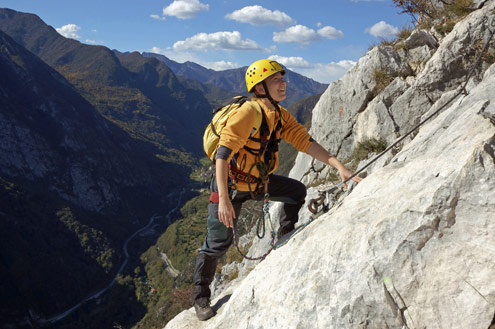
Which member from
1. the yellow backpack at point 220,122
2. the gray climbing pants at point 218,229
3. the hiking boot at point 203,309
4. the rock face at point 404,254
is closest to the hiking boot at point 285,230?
the gray climbing pants at point 218,229

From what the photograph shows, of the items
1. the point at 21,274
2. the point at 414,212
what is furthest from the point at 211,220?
the point at 21,274

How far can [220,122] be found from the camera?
480 cm

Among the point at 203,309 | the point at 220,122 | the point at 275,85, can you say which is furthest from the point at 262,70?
the point at 203,309

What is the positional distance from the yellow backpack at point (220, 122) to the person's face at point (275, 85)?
0.41 m

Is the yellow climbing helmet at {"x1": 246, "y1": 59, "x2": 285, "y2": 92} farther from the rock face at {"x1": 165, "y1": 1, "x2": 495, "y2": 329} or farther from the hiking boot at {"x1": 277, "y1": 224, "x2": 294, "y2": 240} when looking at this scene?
the hiking boot at {"x1": 277, "y1": 224, "x2": 294, "y2": 240}

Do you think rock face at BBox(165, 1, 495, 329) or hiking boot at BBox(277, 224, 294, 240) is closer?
rock face at BBox(165, 1, 495, 329)

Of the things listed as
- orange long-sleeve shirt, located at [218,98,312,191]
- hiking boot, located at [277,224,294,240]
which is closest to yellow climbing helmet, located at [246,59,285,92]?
orange long-sleeve shirt, located at [218,98,312,191]

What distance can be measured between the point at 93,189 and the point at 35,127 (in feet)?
179

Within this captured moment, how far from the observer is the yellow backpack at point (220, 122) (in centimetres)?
477

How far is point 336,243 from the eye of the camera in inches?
154

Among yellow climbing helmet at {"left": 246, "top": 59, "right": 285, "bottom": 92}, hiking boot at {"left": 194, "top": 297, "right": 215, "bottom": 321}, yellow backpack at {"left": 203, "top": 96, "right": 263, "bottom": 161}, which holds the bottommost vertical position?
hiking boot at {"left": 194, "top": 297, "right": 215, "bottom": 321}

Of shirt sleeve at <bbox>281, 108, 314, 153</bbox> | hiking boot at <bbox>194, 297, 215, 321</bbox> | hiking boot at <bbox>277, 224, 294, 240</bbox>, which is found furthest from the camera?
hiking boot at <bbox>277, 224, 294, 240</bbox>

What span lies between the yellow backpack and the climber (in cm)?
12

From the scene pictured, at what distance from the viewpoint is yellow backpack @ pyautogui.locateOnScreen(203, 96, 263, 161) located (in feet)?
15.7
